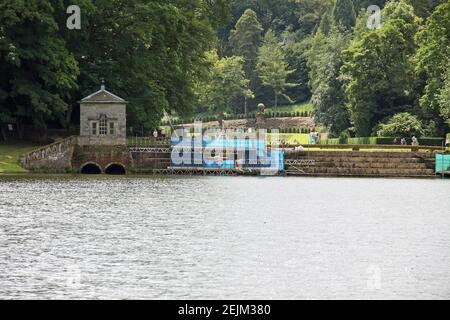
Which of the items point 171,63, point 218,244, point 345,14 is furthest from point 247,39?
point 218,244

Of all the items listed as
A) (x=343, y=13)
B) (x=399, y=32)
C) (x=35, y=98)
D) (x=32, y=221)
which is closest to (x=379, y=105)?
(x=399, y=32)

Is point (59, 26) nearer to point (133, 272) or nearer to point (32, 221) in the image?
point (32, 221)

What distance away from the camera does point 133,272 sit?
40.7m

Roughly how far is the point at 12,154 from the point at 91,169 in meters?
10.0

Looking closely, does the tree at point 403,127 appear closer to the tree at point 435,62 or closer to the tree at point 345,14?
the tree at point 435,62

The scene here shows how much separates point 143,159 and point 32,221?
48.8 meters

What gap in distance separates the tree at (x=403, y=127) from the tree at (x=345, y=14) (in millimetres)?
62989

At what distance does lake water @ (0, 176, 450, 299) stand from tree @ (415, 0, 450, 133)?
41007 mm

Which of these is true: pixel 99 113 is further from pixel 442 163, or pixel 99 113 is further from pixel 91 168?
pixel 442 163

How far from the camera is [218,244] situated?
158ft

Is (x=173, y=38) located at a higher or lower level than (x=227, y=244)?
higher

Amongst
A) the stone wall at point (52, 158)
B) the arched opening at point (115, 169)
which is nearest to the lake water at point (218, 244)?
the stone wall at point (52, 158)

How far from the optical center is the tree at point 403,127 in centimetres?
11844

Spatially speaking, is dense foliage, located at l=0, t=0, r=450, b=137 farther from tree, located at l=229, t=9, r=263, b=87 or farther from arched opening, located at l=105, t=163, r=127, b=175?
tree, located at l=229, t=9, r=263, b=87
